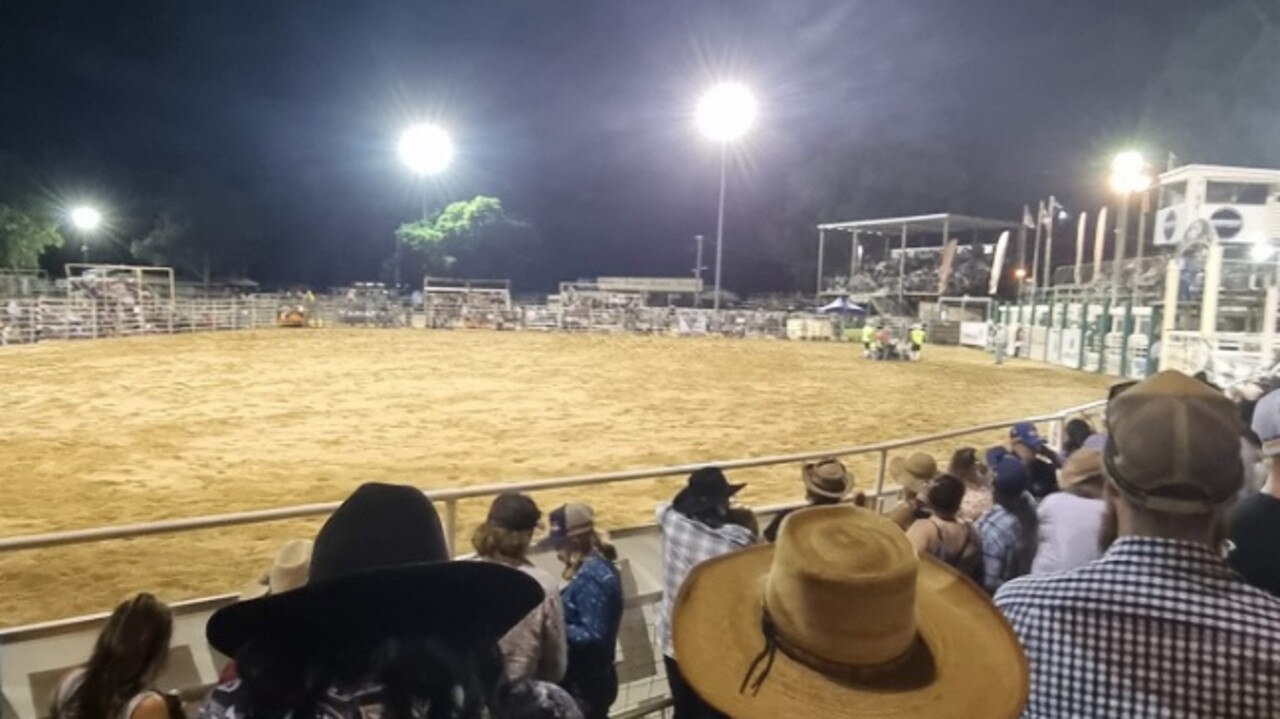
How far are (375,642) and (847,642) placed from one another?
0.73 metres

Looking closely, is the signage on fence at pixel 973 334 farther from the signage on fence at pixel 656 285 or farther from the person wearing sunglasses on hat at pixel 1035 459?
the person wearing sunglasses on hat at pixel 1035 459

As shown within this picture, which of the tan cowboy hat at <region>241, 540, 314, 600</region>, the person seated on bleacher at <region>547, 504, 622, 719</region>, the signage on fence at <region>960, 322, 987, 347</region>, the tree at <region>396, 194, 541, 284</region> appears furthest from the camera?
the tree at <region>396, 194, 541, 284</region>

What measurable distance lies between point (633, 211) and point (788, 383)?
7397cm

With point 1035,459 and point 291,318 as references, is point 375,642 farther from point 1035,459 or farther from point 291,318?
point 291,318

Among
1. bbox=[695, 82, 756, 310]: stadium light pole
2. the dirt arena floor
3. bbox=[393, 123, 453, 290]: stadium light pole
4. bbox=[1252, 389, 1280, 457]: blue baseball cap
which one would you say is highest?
bbox=[393, 123, 453, 290]: stadium light pole

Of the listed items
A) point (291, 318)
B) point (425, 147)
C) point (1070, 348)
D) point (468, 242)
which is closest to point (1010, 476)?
point (1070, 348)

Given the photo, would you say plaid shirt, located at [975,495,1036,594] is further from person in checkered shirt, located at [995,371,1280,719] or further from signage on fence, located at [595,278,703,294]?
signage on fence, located at [595,278,703,294]

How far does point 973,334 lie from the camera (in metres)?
40.2

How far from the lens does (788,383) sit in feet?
65.3

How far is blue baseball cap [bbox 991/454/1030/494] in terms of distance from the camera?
3.64 meters

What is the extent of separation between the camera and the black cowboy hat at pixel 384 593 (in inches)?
43.9

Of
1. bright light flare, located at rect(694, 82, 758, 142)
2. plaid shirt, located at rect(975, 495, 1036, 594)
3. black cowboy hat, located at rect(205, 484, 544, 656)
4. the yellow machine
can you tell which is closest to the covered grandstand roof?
bright light flare, located at rect(694, 82, 758, 142)

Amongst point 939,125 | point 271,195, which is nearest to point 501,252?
point 271,195

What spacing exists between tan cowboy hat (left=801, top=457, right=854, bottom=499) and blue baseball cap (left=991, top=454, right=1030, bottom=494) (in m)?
0.72
